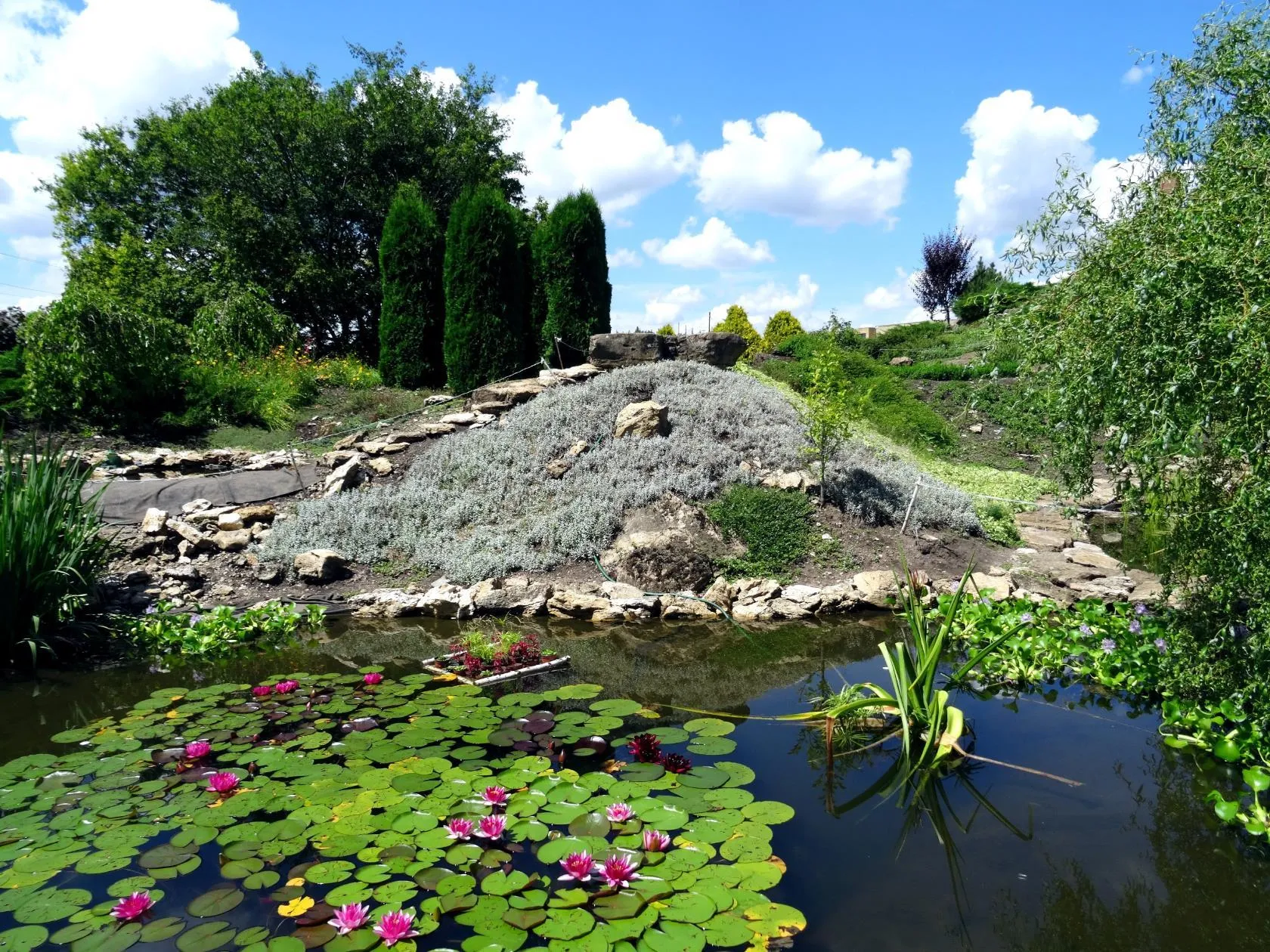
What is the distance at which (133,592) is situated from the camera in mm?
6770

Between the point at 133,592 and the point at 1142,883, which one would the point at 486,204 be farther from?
the point at 1142,883

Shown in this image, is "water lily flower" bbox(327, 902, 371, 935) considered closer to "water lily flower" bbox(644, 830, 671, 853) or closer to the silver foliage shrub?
"water lily flower" bbox(644, 830, 671, 853)

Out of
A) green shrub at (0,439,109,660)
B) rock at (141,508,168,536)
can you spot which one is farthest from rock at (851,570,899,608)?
rock at (141,508,168,536)

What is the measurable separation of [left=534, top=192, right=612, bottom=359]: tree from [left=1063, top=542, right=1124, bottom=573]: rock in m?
8.12

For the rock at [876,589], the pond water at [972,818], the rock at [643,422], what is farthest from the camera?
the rock at [643,422]

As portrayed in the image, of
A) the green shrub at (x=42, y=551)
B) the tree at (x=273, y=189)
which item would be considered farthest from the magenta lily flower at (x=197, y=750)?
the tree at (x=273, y=189)

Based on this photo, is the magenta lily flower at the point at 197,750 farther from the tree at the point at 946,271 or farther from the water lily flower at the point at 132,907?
the tree at the point at 946,271

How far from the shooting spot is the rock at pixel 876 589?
6691mm

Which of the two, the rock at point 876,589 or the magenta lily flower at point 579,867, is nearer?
the magenta lily flower at point 579,867

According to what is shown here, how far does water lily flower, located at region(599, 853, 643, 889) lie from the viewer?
2730mm

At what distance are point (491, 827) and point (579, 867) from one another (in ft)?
1.48

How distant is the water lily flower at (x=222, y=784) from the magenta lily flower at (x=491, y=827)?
4.08ft

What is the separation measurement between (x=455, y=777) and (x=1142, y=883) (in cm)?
282

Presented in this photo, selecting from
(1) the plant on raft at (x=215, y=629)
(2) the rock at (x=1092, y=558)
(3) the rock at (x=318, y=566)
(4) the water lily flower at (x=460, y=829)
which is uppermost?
(3) the rock at (x=318, y=566)
